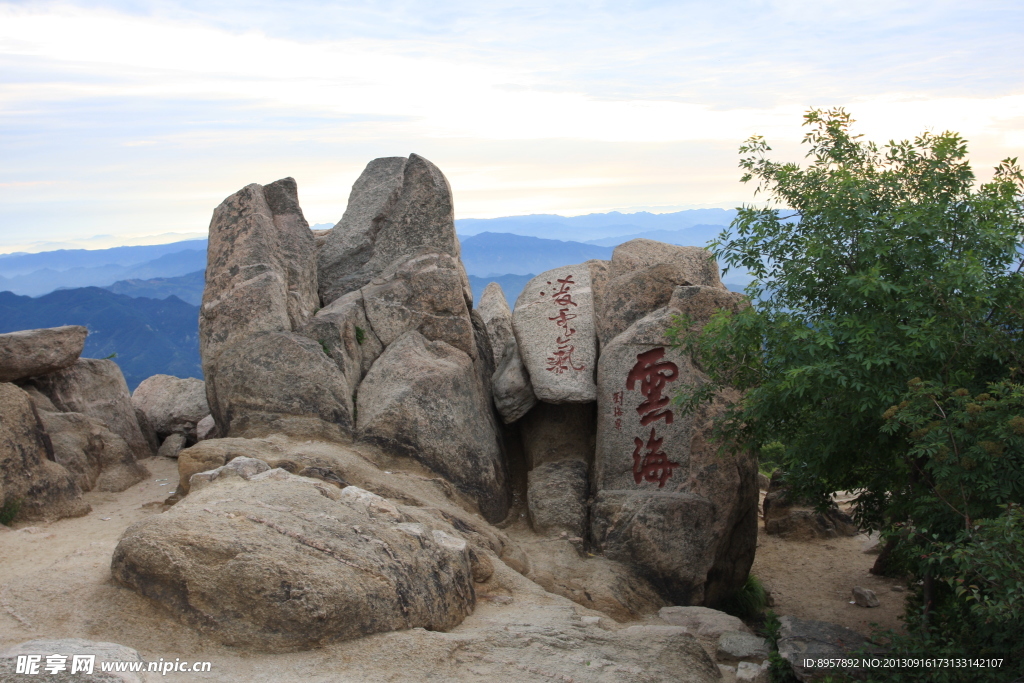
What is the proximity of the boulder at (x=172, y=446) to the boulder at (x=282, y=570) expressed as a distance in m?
6.13

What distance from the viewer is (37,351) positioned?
1166 centimetres

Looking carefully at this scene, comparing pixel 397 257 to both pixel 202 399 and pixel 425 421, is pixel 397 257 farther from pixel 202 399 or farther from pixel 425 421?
pixel 202 399

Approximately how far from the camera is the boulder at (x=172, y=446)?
1325cm

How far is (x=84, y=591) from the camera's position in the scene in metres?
6.74

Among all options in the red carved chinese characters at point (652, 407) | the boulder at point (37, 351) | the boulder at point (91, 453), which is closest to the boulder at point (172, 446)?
the boulder at point (91, 453)

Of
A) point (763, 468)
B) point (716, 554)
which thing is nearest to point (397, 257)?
point (716, 554)

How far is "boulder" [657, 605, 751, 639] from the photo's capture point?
9.78m

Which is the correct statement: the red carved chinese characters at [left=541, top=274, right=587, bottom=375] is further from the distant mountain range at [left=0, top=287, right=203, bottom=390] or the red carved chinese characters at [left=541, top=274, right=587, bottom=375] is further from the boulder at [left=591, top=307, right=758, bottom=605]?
the distant mountain range at [left=0, top=287, right=203, bottom=390]

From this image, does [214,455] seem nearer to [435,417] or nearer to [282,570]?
[435,417]

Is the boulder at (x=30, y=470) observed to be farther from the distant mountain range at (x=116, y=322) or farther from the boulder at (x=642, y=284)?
the distant mountain range at (x=116, y=322)

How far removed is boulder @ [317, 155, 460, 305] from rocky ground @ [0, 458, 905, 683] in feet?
18.3

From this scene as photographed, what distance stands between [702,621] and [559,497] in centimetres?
299

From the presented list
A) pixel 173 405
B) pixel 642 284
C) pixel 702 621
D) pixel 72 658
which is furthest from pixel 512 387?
pixel 72 658

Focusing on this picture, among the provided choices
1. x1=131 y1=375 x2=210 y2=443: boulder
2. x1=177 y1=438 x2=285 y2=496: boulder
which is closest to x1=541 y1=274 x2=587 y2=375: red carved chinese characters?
x1=177 y1=438 x2=285 y2=496: boulder
